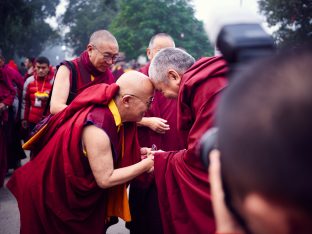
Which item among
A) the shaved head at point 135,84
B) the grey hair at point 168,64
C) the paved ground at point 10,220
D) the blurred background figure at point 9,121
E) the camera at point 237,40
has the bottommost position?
the paved ground at point 10,220

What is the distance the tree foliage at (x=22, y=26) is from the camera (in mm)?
18031

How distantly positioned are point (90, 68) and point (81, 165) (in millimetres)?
1491

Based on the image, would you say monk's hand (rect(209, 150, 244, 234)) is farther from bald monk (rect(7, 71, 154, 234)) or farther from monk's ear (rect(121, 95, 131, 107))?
monk's ear (rect(121, 95, 131, 107))

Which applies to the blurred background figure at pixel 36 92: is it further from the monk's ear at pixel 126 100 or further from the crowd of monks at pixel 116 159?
the monk's ear at pixel 126 100

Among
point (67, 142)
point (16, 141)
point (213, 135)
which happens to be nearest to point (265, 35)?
point (213, 135)

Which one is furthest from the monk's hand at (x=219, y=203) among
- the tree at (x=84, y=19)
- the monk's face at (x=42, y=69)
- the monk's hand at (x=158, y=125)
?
the tree at (x=84, y=19)

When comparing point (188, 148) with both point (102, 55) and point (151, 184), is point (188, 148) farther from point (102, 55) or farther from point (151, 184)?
point (102, 55)

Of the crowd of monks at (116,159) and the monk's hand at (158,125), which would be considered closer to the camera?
the crowd of monks at (116,159)

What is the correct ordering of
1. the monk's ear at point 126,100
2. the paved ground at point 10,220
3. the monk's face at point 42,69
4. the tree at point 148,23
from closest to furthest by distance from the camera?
the monk's ear at point 126,100, the paved ground at point 10,220, the monk's face at point 42,69, the tree at point 148,23

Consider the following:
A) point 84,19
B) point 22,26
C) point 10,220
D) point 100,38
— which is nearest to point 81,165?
point 100,38

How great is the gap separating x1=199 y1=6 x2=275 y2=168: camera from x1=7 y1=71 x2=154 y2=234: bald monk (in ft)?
4.08

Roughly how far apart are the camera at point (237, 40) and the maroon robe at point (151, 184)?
1569 millimetres

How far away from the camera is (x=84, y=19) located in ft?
140

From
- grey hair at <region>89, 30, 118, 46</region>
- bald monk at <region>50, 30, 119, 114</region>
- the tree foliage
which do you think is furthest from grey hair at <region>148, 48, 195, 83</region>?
the tree foliage
